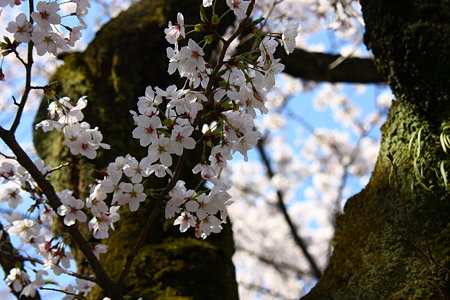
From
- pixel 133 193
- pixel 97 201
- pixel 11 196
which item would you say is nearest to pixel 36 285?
pixel 11 196

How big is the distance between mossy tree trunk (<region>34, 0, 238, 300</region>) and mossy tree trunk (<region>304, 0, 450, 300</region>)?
0.47m

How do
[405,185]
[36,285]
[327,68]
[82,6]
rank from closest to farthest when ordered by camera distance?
[82,6], [36,285], [405,185], [327,68]

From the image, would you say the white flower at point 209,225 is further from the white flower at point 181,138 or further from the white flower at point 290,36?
the white flower at point 290,36

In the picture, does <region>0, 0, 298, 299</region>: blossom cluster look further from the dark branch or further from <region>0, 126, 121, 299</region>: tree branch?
the dark branch

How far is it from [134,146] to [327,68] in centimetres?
171

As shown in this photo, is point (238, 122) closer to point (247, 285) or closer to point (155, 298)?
point (155, 298)

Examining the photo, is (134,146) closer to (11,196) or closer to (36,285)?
(11,196)

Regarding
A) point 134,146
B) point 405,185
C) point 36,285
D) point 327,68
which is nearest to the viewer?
point 36,285

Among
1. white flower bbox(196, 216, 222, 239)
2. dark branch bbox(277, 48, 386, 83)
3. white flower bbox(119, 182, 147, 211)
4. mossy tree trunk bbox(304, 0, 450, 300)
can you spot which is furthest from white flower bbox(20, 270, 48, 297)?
dark branch bbox(277, 48, 386, 83)

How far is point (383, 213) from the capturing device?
1.78 metres

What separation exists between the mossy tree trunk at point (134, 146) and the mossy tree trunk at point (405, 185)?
1.53 ft

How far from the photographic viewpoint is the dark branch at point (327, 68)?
11.4ft

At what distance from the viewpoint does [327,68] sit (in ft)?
11.5

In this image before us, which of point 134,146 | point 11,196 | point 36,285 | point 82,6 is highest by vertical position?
point 134,146
